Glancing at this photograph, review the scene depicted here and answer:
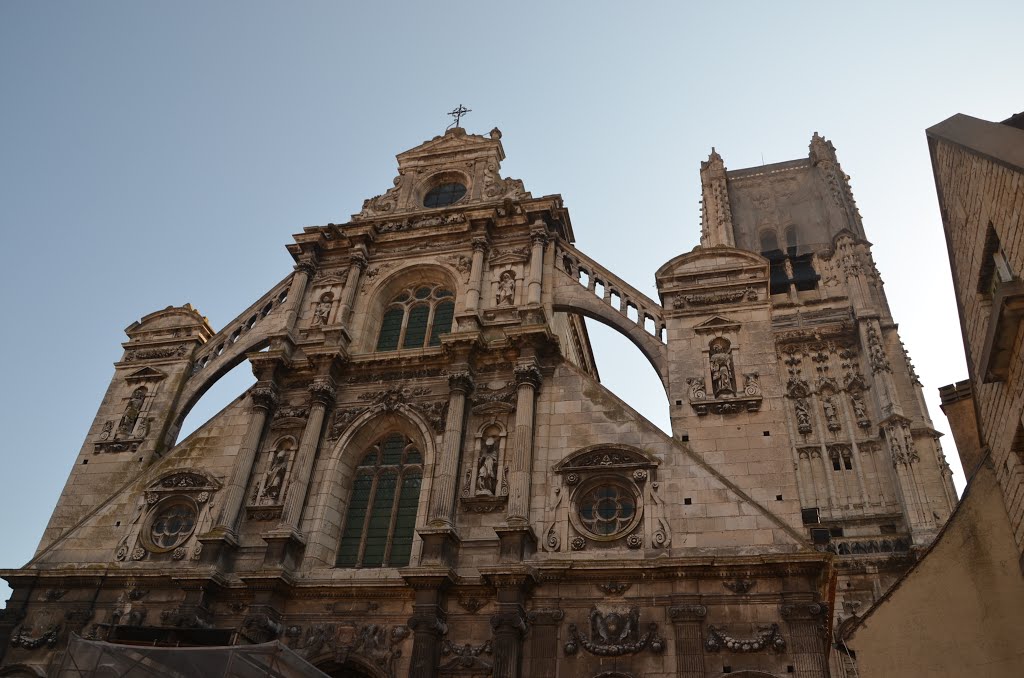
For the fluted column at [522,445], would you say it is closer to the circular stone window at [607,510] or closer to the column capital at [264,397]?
the circular stone window at [607,510]

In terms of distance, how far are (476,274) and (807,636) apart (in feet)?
32.9

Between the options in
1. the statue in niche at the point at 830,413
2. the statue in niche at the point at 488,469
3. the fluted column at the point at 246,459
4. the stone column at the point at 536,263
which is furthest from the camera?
the statue in niche at the point at 830,413

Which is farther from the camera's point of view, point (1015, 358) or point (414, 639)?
point (414, 639)

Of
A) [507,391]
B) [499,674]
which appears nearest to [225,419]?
[507,391]

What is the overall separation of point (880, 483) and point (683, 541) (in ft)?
59.9

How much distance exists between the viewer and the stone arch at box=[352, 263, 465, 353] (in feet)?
60.5

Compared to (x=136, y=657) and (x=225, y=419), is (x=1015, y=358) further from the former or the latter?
(x=225, y=419)

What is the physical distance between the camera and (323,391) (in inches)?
661

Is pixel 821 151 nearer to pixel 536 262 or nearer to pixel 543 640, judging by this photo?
pixel 536 262

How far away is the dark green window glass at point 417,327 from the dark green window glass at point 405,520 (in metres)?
3.50

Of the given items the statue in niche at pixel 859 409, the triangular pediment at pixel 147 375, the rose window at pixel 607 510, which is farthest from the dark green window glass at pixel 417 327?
the statue in niche at pixel 859 409

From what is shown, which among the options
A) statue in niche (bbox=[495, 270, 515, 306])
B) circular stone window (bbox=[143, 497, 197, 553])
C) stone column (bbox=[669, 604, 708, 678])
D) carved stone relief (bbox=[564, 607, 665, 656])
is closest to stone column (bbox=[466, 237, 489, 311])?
statue in niche (bbox=[495, 270, 515, 306])

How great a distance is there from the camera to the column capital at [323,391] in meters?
16.8

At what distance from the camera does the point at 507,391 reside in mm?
16078
